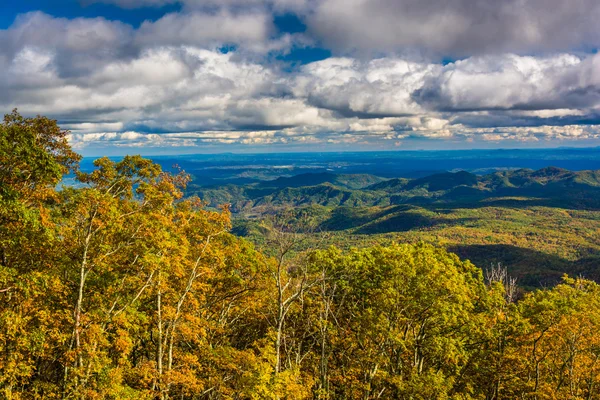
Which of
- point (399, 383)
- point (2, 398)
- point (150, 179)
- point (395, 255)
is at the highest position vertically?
point (150, 179)

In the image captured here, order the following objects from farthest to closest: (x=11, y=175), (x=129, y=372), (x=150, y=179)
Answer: (x=150, y=179) < (x=129, y=372) < (x=11, y=175)

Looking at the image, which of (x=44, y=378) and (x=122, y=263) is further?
(x=44, y=378)

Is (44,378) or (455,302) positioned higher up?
(455,302)

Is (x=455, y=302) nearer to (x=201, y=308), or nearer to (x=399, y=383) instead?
(x=399, y=383)

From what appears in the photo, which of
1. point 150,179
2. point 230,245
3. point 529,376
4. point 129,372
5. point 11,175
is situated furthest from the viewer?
point 230,245

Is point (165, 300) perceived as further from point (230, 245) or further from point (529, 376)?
point (529, 376)

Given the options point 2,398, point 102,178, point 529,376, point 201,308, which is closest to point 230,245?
point 201,308

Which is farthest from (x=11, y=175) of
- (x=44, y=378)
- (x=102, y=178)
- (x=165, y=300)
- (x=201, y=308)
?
(x=201, y=308)
